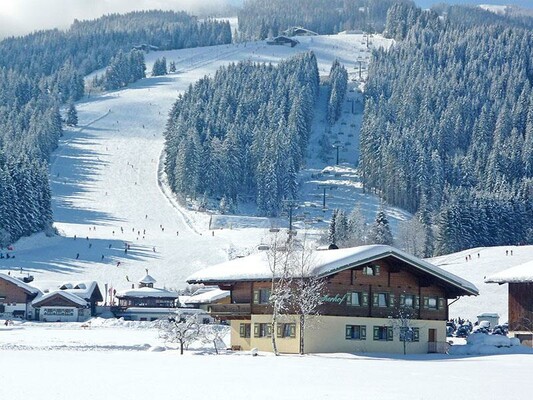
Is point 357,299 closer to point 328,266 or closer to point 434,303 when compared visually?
point 328,266

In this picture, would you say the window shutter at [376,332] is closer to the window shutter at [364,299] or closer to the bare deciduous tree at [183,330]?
the window shutter at [364,299]

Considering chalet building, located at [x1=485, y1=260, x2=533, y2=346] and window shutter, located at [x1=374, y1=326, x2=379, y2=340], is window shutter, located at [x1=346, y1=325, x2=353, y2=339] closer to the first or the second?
window shutter, located at [x1=374, y1=326, x2=379, y2=340]

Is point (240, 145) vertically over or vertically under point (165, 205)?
over

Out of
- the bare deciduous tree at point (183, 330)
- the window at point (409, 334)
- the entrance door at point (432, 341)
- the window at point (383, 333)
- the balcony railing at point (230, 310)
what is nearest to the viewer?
the bare deciduous tree at point (183, 330)

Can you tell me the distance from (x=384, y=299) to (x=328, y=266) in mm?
5225

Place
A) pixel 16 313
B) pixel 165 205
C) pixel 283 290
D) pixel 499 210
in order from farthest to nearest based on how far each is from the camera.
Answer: pixel 165 205, pixel 499 210, pixel 16 313, pixel 283 290

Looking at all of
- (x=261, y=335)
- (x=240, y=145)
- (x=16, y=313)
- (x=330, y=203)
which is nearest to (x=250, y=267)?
(x=261, y=335)

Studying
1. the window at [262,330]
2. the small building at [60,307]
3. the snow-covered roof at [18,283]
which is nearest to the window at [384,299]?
the window at [262,330]

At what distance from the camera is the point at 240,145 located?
169875mm

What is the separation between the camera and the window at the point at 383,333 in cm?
4728

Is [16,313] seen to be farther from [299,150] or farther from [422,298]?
[299,150]

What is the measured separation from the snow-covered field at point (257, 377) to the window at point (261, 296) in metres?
4.56

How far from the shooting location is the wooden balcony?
47.5m

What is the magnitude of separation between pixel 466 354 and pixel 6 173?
259 ft
